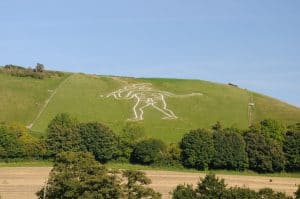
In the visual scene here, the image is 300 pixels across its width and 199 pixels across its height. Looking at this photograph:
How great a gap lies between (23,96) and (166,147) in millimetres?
53612

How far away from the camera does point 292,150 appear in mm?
105750

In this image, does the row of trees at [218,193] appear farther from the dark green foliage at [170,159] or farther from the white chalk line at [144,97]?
the white chalk line at [144,97]

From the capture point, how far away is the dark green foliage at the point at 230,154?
101375 millimetres

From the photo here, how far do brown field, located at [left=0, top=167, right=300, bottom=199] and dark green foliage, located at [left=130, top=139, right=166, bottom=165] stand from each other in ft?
18.5

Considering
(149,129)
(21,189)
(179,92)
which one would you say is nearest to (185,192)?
(21,189)

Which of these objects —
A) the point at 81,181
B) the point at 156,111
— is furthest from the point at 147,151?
the point at 156,111

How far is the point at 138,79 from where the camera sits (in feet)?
582

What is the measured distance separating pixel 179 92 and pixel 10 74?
4245 centimetres

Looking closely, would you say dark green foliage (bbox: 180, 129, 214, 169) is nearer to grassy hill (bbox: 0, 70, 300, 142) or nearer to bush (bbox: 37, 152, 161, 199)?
grassy hill (bbox: 0, 70, 300, 142)

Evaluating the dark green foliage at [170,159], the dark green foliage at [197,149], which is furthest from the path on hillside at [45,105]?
the dark green foliage at [197,149]

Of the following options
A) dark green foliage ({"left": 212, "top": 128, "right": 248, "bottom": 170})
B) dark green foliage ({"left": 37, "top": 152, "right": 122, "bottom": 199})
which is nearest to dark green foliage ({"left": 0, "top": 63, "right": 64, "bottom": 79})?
dark green foliage ({"left": 212, "top": 128, "right": 248, "bottom": 170})

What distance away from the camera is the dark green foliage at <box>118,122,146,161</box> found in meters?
105

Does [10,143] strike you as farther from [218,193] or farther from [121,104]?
[218,193]

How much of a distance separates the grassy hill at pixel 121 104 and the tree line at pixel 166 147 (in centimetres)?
1454
